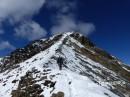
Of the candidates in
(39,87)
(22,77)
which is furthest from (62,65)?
(39,87)

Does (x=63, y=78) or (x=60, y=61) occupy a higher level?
(x=60, y=61)

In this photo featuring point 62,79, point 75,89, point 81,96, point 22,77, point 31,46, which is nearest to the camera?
point 81,96

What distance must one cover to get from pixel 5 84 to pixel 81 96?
99.6 ft

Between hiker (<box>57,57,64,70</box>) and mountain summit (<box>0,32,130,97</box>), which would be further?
hiker (<box>57,57,64,70</box>)

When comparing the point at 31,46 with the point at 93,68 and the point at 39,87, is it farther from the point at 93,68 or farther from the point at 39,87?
the point at 39,87

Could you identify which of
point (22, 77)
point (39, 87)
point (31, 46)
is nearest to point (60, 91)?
point (39, 87)

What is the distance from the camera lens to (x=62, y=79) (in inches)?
2381

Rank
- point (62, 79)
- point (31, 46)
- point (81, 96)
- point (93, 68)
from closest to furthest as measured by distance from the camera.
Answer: point (81, 96)
point (62, 79)
point (93, 68)
point (31, 46)

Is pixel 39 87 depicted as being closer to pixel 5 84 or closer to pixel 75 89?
pixel 75 89

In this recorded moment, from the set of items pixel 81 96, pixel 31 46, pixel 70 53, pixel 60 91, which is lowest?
pixel 81 96

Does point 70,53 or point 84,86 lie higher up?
point 70,53

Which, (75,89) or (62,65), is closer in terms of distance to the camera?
(75,89)

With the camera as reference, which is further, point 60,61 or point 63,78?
point 60,61

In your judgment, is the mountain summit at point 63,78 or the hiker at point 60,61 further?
the hiker at point 60,61
